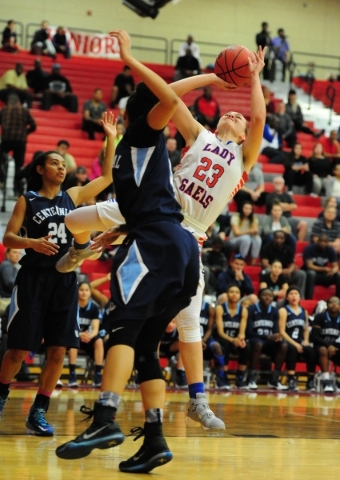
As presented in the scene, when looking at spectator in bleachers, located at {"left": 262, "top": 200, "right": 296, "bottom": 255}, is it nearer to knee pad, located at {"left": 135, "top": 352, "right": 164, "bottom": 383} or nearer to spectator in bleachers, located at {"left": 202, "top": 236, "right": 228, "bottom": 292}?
spectator in bleachers, located at {"left": 202, "top": 236, "right": 228, "bottom": 292}

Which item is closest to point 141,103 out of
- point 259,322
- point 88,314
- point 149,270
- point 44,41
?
point 149,270

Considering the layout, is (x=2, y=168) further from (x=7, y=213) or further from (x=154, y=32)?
(x=154, y=32)

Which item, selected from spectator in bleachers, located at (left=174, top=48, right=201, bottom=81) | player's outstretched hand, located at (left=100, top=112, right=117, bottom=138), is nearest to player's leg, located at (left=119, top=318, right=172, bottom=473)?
player's outstretched hand, located at (left=100, top=112, right=117, bottom=138)

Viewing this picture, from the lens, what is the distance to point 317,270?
15.4 metres

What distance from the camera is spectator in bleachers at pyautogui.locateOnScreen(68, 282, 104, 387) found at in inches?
457

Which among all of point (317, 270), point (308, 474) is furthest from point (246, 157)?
point (317, 270)

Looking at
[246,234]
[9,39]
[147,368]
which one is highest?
[9,39]

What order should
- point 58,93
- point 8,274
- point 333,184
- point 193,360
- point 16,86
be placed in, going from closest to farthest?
point 193,360, point 8,274, point 333,184, point 16,86, point 58,93

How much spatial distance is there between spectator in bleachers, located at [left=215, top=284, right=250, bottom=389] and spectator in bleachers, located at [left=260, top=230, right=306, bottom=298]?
2.19 metres

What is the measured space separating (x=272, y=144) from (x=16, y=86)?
5.97 metres

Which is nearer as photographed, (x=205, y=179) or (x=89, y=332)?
(x=205, y=179)

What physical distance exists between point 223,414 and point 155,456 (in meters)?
3.59

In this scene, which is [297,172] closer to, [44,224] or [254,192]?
[254,192]

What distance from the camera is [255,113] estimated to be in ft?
18.5
